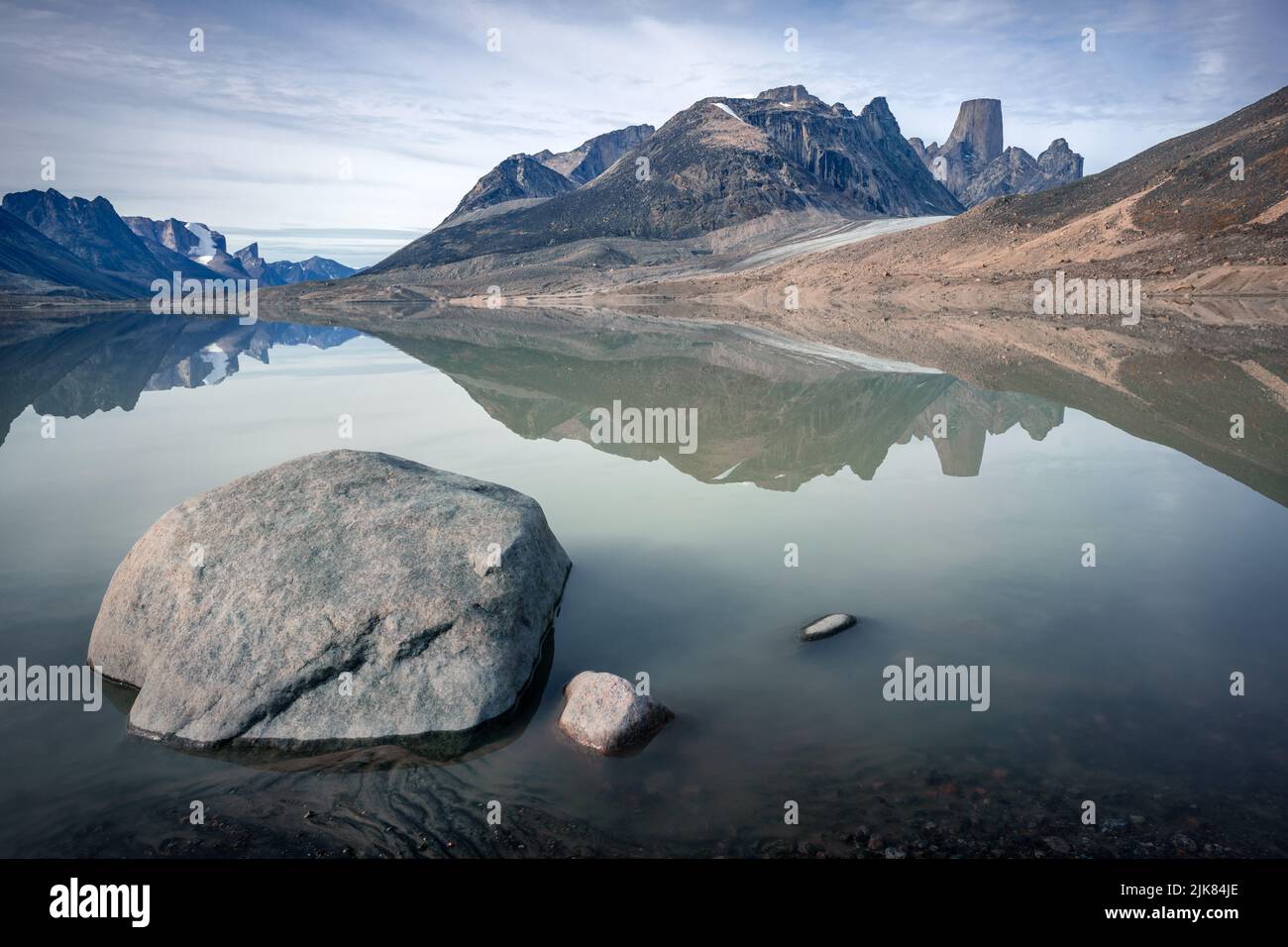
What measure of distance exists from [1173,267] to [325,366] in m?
65.5

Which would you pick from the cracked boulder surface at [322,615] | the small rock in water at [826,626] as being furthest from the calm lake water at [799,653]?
the cracked boulder surface at [322,615]

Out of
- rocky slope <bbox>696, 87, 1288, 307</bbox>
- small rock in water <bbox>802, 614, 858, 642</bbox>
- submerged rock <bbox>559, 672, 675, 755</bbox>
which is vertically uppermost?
rocky slope <bbox>696, 87, 1288, 307</bbox>

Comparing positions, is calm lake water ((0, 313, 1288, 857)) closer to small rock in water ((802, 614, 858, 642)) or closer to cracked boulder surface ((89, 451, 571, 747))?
small rock in water ((802, 614, 858, 642))

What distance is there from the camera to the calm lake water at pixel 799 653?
6.53m

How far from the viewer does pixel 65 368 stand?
42938 millimetres

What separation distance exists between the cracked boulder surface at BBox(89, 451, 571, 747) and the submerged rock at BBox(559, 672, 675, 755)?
0.84m

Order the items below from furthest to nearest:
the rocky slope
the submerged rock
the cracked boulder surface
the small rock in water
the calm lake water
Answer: the rocky slope < the small rock in water < the cracked boulder surface < the submerged rock < the calm lake water

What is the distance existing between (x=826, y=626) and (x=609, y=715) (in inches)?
129

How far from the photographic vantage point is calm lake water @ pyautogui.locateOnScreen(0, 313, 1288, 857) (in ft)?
21.4

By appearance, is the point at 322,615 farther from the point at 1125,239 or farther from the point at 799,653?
the point at 1125,239

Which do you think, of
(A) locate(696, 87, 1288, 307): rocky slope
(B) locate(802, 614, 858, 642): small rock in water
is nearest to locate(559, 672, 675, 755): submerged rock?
(B) locate(802, 614, 858, 642): small rock in water

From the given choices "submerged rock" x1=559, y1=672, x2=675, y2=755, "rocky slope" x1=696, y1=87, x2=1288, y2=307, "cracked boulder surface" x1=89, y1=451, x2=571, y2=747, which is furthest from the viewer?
"rocky slope" x1=696, y1=87, x2=1288, y2=307

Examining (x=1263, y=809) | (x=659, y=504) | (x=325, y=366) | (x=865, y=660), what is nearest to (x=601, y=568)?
(x=659, y=504)
